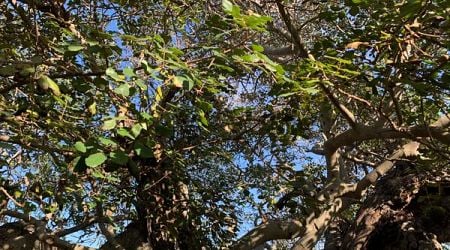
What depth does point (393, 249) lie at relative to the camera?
13.9ft

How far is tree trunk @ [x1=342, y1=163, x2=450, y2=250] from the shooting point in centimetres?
421

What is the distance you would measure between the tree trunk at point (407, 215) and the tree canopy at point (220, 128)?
0.02 m

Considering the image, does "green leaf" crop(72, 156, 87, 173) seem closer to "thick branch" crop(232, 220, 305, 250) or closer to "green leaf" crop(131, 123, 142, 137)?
"green leaf" crop(131, 123, 142, 137)

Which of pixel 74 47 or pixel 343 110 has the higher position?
pixel 343 110

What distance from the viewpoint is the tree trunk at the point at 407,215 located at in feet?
13.8

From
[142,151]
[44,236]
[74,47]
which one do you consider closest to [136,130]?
[142,151]

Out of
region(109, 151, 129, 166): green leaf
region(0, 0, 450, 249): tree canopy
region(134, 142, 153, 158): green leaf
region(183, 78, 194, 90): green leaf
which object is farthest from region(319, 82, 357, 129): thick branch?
region(109, 151, 129, 166): green leaf

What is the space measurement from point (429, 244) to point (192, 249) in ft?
6.54

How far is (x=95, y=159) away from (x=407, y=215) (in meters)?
3.33

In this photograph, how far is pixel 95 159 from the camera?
181cm

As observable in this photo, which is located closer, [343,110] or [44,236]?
[343,110]

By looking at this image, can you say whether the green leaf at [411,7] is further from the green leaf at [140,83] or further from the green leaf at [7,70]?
the green leaf at [7,70]

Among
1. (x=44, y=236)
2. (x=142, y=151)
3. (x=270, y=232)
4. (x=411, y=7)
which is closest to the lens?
(x=142, y=151)

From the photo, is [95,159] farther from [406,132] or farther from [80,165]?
[406,132]
